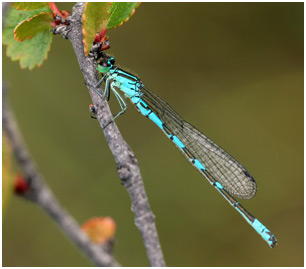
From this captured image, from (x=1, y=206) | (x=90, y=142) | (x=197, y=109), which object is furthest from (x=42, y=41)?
(x=197, y=109)

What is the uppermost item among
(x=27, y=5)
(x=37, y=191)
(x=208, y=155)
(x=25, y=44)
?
(x=25, y=44)

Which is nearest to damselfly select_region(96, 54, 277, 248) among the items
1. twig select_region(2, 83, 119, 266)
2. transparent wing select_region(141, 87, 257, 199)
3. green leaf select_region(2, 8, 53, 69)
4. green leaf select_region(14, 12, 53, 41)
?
transparent wing select_region(141, 87, 257, 199)

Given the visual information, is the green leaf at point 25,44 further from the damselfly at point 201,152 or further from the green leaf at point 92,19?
the damselfly at point 201,152

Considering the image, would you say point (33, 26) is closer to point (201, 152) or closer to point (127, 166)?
point (127, 166)

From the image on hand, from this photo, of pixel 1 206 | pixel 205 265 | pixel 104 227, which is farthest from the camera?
pixel 205 265

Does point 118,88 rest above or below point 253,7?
below

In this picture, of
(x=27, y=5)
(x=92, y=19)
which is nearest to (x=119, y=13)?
(x=92, y=19)

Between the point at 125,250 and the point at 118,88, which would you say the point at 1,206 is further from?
the point at 125,250
